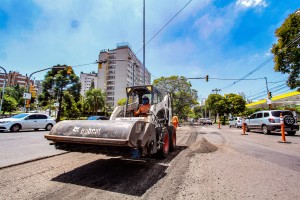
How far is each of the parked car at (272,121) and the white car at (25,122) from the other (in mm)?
18918

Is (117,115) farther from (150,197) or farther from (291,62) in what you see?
(291,62)

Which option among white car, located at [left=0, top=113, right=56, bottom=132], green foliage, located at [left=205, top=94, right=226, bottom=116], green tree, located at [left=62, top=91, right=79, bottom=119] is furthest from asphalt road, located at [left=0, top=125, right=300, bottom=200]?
green foliage, located at [left=205, top=94, right=226, bottom=116]

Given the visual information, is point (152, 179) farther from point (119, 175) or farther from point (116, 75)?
point (116, 75)

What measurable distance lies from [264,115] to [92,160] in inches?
554

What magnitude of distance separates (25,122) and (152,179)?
14.7m

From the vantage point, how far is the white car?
12.9 meters

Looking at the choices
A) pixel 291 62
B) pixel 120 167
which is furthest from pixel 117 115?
pixel 291 62

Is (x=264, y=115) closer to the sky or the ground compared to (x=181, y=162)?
closer to the sky

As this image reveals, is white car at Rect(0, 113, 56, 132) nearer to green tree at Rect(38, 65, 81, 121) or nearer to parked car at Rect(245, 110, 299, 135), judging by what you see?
parked car at Rect(245, 110, 299, 135)

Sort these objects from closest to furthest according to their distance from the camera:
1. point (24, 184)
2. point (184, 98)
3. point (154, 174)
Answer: point (24, 184) < point (154, 174) < point (184, 98)

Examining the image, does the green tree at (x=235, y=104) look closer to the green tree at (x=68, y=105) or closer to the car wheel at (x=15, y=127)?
the green tree at (x=68, y=105)

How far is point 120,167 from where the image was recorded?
14.9 feet

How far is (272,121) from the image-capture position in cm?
1257

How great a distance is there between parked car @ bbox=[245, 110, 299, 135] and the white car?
62.1 ft
